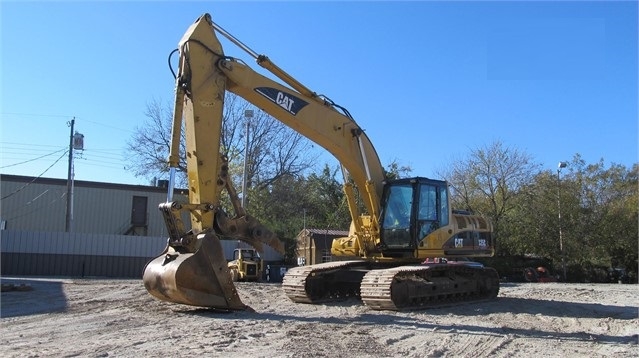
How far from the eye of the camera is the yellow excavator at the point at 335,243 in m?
9.25

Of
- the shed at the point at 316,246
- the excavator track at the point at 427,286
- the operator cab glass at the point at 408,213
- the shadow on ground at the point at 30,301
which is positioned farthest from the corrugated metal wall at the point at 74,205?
the excavator track at the point at 427,286

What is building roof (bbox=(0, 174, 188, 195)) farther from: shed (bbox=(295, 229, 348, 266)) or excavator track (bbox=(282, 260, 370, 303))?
excavator track (bbox=(282, 260, 370, 303))

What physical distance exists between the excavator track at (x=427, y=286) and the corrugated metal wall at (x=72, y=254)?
17391mm

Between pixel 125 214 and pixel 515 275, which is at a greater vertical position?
pixel 125 214

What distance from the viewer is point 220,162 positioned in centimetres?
984

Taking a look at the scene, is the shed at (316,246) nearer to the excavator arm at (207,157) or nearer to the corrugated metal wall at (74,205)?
the corrugated metal wall at (74,205)

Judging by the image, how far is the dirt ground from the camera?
6.78 m

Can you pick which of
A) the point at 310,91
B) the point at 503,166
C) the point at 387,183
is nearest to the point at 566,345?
the point at 387,183

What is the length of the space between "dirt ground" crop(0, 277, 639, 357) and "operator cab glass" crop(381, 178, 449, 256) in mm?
1534

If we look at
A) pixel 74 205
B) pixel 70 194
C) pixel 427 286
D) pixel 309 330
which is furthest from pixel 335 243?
pixel 74 205

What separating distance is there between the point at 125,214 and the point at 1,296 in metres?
23.4

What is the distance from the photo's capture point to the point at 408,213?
12.1 metres

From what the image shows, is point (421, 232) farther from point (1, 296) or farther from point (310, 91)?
point (1, 296)

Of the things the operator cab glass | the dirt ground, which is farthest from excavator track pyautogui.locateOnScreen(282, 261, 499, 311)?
the operator cab glass
